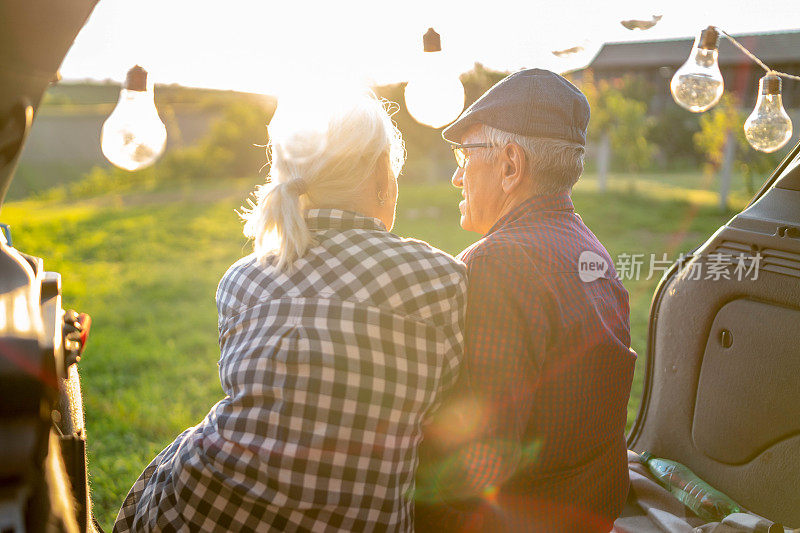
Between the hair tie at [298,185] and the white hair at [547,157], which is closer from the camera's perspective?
the hair tie at [298,185]

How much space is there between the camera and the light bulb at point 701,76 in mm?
2473

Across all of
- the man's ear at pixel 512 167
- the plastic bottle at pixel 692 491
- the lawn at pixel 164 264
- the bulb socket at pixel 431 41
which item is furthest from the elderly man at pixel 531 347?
the lawn at pixel 164 264

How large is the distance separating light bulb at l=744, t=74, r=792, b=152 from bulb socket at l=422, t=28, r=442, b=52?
3.97 feet

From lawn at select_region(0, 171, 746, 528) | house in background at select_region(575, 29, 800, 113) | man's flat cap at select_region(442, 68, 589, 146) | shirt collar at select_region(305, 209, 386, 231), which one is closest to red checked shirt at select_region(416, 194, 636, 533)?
man's flat cap at select_region(442, 68, 589, 146)

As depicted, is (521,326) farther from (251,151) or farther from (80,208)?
(251,151)

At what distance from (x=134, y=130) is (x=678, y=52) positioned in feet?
67.1

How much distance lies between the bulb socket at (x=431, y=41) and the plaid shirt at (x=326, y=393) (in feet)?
2.71

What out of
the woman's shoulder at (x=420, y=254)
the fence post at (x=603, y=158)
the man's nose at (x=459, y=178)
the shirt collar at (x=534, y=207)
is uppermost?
the man's nose at (x=459, y=178)

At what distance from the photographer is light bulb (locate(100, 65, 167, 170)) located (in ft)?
6.14

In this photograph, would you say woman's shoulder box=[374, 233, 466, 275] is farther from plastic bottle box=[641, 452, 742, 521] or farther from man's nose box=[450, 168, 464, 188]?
plastic bottle box=[641, 452, 742, 521]

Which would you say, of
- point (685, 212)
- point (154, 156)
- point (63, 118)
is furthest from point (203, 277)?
point (63, 118)

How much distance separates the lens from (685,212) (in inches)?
489

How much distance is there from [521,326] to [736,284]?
119 centimetres

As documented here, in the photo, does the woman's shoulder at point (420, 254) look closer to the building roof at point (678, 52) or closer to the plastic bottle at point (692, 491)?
the plastic bottle at point (692, 491)
